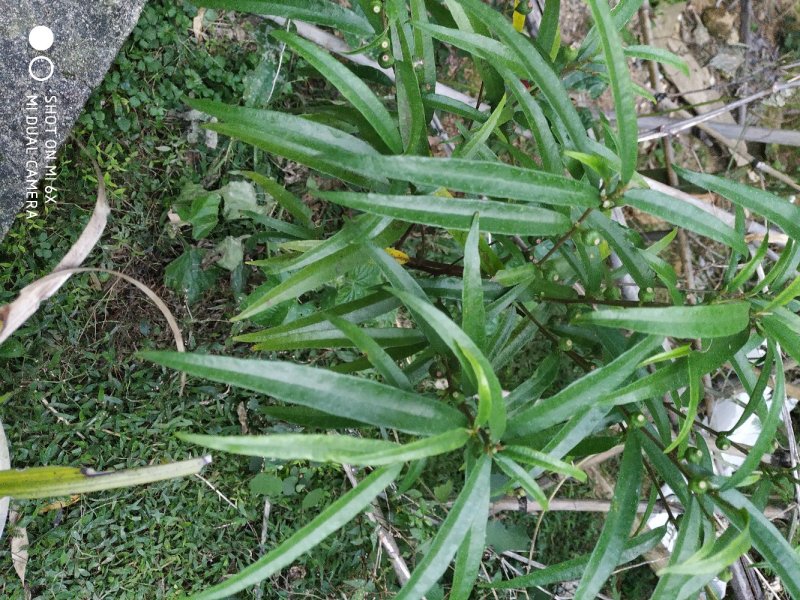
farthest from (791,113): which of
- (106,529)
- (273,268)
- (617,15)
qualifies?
(106,529)

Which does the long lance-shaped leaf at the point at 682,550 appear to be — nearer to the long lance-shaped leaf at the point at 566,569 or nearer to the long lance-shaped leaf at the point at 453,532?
the long lance-shaped leaf at the point at 566,569

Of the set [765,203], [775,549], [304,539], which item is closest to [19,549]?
[304,539]

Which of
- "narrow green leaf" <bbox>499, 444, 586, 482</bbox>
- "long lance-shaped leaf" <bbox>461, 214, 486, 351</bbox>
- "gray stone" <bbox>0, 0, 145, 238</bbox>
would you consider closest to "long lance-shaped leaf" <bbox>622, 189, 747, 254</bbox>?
"long lance-shaped leaf" <bbox>461, 214, 486, 351</bbox>

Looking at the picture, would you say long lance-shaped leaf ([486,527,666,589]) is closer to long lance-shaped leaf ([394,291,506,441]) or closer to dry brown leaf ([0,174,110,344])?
long lance-shaped leaf ([394,291,506,441])

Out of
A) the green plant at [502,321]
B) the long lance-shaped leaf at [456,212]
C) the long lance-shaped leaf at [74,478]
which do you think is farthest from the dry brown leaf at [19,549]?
the long lance-shaped leaf at [456,212]

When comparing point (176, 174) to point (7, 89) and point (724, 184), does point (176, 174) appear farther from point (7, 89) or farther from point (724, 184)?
point (724, 184)
